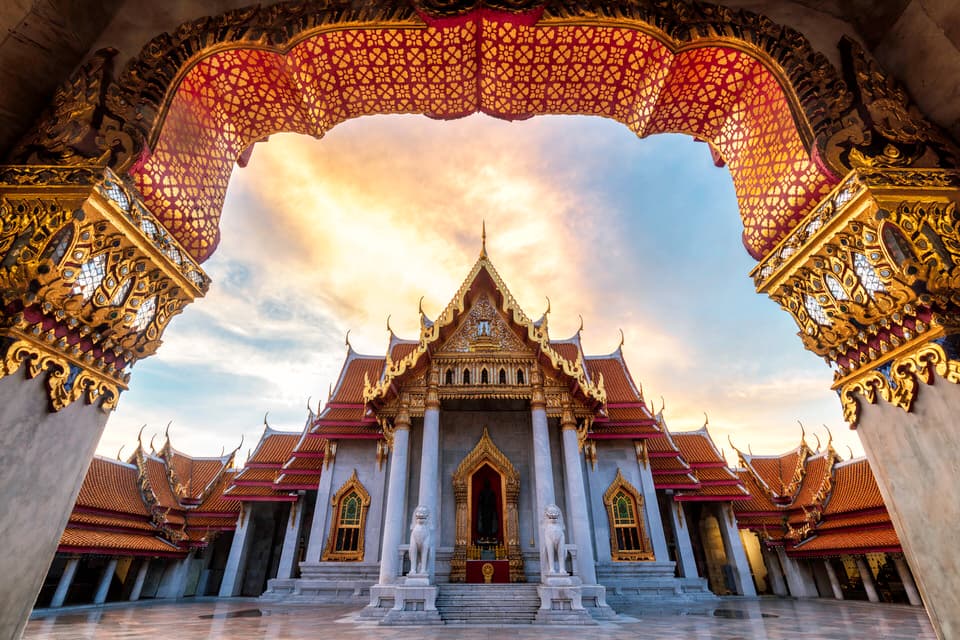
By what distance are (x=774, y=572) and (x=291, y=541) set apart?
1795 centimetres

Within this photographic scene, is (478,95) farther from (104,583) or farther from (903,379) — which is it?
(104,583)

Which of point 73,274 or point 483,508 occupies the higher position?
point 73,274

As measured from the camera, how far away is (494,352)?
37.2 ft

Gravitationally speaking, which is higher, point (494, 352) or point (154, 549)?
point (494, 352)

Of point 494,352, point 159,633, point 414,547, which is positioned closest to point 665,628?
point 414,547

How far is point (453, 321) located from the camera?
460 inches

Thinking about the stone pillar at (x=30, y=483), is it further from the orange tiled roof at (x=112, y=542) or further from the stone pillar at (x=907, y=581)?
the stone pillar at (x=907, y=581)

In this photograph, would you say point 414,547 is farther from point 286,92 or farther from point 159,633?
point 286,92

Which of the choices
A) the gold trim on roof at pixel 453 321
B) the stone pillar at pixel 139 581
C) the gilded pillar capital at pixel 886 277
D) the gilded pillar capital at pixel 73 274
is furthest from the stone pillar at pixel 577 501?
the stone pillar at pixel 139 581

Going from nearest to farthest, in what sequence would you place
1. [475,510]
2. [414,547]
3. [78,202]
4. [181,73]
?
[78,202]
[181,73]
[414,547]
[475,510]

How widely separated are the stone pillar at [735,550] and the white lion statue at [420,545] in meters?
11.8

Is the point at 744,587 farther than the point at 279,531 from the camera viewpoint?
No

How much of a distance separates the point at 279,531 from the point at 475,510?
9.95 meters

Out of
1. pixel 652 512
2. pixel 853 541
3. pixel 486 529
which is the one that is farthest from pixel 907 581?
pixel 486 529
